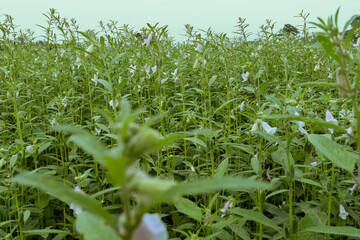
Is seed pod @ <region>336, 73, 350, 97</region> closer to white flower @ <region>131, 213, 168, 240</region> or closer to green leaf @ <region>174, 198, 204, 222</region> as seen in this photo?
white flower @ <region>131, 213, 168, 240</region>

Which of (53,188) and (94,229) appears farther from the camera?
(94,229)

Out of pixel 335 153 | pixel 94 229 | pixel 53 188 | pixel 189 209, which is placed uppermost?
pixel 53 188

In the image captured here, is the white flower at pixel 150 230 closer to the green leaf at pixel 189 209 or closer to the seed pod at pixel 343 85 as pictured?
the seed pod at pixel 343 85

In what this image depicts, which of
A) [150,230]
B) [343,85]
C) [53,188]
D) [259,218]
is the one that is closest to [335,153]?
[343,85]

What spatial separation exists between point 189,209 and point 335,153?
0.91 m

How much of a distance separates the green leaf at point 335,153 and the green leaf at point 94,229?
2.81 ft

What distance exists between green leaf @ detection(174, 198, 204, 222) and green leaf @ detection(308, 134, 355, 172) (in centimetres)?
78

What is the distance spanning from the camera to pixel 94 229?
0.59 meters

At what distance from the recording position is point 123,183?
49cm

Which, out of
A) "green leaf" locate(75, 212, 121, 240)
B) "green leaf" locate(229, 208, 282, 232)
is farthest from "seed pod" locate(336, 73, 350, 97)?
"green leaf" locate(75, 212, 121, 240)

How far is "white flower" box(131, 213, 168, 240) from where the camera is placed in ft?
1.59

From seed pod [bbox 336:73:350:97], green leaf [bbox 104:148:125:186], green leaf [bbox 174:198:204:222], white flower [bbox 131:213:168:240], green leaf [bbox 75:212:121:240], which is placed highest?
green leaf [bbox 104:148:125:186]

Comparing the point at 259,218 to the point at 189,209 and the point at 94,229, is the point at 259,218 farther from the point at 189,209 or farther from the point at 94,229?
the point at 94,229

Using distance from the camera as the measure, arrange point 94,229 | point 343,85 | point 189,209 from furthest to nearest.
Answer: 1. point 189,209
2. point 343,85
3. point 94,229
